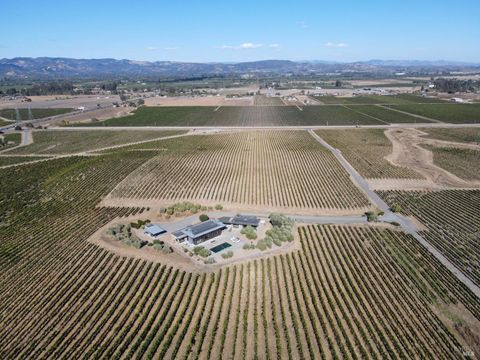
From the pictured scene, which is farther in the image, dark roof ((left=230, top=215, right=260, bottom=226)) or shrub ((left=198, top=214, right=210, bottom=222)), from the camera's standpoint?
shrub ((left=198, top=214, right=210, bottom=222))

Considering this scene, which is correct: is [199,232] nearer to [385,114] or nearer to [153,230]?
[153,230]

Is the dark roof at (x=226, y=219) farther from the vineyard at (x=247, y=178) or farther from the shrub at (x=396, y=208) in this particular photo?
the shrub at (x=396, y=208)

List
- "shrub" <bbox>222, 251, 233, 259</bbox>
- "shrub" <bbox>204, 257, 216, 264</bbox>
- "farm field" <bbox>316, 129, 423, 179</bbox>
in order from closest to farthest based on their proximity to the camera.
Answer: "shrub" <bbox>204, 257, 216, 264</bbox> < "shrub" <bbox>222, 251, 233, 259</bbox> < "farm field" <bbox>316, 129, 423, 179</bbox>

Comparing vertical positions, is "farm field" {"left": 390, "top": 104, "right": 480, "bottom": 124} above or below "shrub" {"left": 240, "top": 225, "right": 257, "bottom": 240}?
above

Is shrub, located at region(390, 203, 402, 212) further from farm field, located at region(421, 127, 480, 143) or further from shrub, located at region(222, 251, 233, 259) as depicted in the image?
farm field, located at region(421, 127, 480, 143)

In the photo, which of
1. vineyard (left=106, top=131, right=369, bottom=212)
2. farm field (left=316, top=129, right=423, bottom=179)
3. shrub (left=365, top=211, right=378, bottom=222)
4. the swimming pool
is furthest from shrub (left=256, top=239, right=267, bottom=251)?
farm field (left=316, top=129, right=423, bottom=179)

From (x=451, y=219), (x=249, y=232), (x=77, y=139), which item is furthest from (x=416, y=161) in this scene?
(x=77, y=139)
